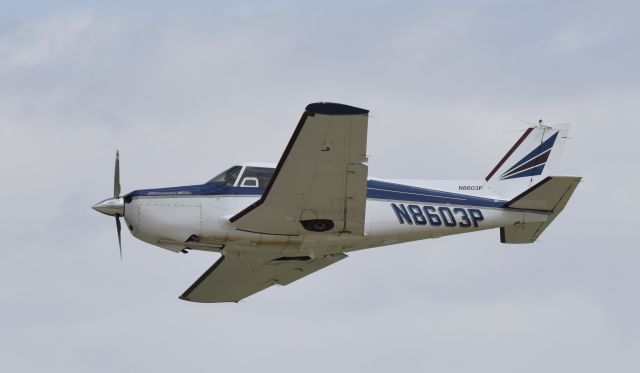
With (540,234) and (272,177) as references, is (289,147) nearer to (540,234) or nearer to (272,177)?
(272,177)

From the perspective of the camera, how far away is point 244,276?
33.3 m

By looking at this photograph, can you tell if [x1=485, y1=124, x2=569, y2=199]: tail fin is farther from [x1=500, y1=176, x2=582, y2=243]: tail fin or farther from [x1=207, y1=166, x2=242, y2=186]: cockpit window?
[x1=207, y1=166, x2=242, y2=186]: cockpit window

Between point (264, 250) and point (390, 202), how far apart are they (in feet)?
10.2

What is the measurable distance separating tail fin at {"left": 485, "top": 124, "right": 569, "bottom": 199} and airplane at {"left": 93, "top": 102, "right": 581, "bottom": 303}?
0.08 feet

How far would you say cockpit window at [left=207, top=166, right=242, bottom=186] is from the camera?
Result: 28.9m

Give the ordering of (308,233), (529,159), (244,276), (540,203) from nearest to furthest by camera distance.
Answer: (308,233) < (540,203) < (529,159) < (244,276)

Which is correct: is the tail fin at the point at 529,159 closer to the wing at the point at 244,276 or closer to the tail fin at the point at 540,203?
the tail fin at the point at 540,203

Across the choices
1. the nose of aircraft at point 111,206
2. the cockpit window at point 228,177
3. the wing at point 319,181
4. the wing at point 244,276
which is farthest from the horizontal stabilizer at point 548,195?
the nose of aircraft at point 111,206

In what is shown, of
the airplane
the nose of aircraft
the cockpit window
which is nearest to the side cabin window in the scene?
the airplane

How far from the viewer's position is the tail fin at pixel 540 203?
29203 millimetres

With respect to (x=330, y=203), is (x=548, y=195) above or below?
above

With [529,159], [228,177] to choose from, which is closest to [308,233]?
[228,177]

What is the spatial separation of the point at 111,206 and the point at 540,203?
9813 millimetres

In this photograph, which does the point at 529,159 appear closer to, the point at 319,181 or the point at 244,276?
the point at 319,181
